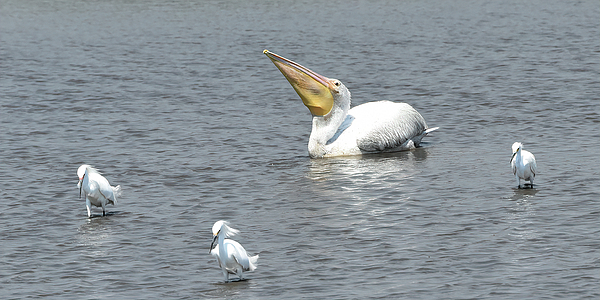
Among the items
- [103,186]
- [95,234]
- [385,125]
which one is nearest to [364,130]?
[385,125]

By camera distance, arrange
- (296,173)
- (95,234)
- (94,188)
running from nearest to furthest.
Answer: (95,234) → (94,188) → (296,173)

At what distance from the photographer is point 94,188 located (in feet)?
38.5

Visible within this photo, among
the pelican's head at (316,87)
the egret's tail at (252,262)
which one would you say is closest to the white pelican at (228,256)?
the egret's tail at (252,262)

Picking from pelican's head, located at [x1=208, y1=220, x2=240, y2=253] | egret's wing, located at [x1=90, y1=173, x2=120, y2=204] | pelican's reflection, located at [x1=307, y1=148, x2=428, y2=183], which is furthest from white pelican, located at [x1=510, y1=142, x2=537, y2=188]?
egret's wing, located at [x1=90, y1=173, x2=120, y2=204]

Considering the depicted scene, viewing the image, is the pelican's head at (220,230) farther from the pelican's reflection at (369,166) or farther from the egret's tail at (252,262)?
the pelican's reflection at (369,166)

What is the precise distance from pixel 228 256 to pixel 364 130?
6.38 m

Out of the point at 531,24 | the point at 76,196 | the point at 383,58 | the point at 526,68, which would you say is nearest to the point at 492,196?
the point at 76,196

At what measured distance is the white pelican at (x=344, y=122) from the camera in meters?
15.2

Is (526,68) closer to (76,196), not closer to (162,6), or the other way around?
(76,196)

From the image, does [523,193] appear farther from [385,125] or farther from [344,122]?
[344,122]

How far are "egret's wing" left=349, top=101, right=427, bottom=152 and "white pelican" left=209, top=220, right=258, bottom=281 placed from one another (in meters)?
6.00

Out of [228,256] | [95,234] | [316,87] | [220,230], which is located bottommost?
[95,234]

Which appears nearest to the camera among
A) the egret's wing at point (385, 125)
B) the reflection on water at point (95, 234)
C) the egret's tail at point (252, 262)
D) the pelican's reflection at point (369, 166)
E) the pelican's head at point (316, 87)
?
the egret's tail at point (252, 262)

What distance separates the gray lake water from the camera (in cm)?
963
